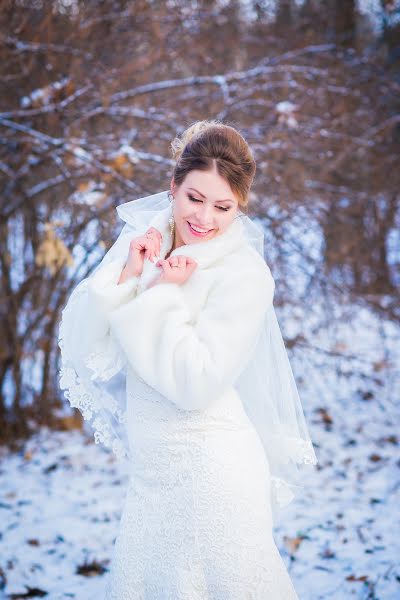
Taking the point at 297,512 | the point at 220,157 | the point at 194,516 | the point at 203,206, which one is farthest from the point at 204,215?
the point at 297,512

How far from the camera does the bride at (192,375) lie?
70.3 inches

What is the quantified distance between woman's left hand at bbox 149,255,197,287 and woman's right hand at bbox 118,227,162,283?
0.10 metres

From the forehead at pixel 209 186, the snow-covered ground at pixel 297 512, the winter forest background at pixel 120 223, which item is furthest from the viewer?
the winter forest background at pixel 120 223

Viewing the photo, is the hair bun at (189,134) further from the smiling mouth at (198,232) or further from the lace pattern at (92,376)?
the lace pattern at (92,376)

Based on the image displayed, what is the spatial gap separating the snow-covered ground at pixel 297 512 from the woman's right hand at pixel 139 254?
1.95 meters

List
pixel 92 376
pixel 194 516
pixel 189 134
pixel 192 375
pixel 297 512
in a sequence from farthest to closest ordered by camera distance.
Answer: pixel 297 512 < pixel 189 134 < pixel 92 376 < pixel 194 516 < pixel 192 375

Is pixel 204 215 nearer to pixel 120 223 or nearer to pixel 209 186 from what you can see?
pixel 209 186

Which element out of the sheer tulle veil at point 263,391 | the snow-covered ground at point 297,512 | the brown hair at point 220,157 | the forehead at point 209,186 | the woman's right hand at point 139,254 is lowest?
the snow-covered ground at point 297,512

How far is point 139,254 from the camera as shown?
197 cm

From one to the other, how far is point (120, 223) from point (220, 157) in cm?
290

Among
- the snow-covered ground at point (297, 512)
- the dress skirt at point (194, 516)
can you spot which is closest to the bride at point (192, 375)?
the dress skirt at point (194, 516)

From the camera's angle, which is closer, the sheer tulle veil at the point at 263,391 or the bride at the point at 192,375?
the bride at the point at 192,375

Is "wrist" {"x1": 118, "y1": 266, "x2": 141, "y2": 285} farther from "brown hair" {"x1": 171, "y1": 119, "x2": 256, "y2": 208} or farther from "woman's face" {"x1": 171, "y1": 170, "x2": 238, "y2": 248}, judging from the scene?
"brown hair" {"x1": 171, "y1": 119, "x2": 256, "y2": 208}

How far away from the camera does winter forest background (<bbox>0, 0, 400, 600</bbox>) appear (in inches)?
140
